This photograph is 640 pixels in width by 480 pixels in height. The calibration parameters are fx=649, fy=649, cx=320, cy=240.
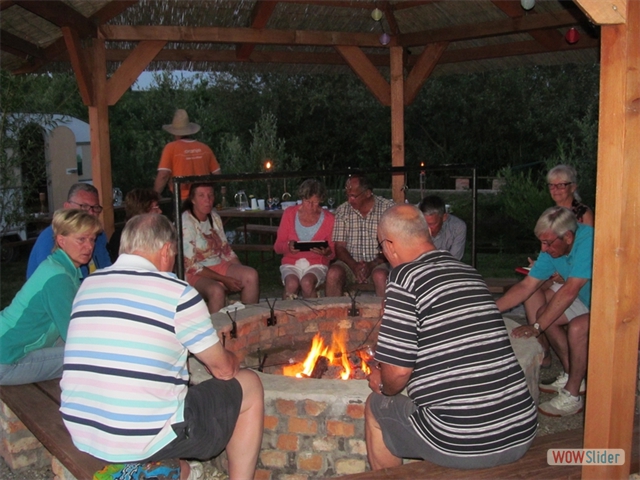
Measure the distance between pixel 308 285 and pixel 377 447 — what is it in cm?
249

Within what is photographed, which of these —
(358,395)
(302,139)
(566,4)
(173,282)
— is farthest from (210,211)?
(302,139)

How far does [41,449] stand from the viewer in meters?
3.47

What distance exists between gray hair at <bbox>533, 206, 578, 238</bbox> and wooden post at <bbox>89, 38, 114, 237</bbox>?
12.6 feet

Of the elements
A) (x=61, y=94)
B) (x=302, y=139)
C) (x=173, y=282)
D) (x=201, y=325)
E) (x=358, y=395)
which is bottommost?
(x=358, y=395)

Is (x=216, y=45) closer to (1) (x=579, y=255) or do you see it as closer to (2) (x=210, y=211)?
(2) (x=210, y=211)

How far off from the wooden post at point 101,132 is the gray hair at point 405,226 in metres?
4.04

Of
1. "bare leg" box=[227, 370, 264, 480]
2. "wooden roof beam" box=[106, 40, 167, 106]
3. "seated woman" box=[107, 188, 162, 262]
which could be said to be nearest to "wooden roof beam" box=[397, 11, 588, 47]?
"wooden roof beam" box=[106, 40, 167, 106]

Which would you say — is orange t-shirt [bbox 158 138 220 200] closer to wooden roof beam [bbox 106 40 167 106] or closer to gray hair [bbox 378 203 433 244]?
wooden roof beam [bbox 106 40 167 106]

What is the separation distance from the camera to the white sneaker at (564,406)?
3852mm

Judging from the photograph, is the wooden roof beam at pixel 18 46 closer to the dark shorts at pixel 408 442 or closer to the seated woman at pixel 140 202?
the seated woman at pixel 140 202

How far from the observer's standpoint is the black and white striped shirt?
2225 millimetres

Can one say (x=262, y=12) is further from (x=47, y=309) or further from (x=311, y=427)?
(x=311, y=427)

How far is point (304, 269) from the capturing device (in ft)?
17.1

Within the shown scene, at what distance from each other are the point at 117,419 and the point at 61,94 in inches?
548
